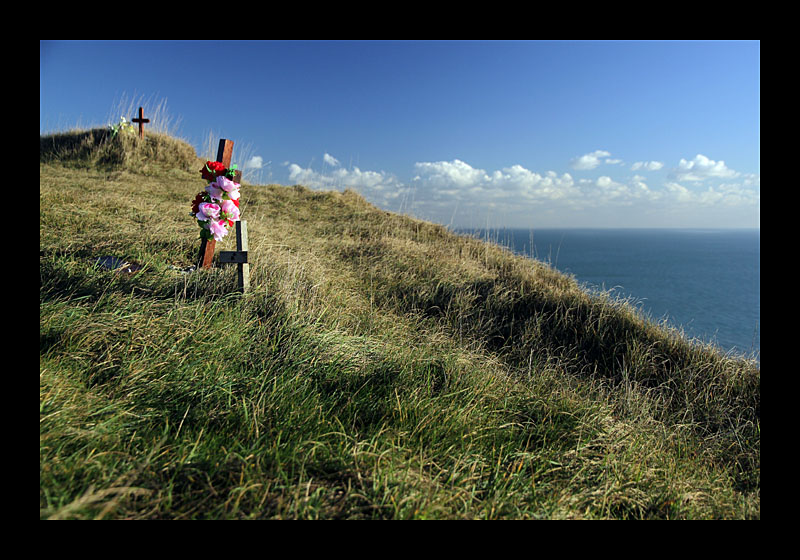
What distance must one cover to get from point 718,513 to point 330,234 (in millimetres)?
8875

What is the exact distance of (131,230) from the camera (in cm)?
635

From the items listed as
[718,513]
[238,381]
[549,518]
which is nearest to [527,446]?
[549,518]

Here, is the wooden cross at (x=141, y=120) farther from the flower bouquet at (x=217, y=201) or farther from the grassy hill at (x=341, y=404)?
the flower bouquet at (x=217, y=201)

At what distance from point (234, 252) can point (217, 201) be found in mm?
777

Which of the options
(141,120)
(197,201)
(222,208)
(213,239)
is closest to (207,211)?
(222,208)

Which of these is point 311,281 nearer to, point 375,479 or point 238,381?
point 238,381

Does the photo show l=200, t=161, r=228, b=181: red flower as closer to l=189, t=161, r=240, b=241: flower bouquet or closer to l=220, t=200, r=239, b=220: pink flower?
l=189, t=161, r=240, b=241: flower bouquet

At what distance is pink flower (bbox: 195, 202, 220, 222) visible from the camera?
14.6 ft

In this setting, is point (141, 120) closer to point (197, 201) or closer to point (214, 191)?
point (197, 201)

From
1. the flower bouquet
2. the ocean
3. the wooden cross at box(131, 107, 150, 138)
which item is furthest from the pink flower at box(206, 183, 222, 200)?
the wooden cross at box(131, 107, 150, 138)

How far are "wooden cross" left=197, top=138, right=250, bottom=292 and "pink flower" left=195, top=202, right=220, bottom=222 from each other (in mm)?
290

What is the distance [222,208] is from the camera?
4.62 metres

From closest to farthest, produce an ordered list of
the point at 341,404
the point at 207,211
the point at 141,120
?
the point at 341,404
the point at 207,211
the point at 141,120
